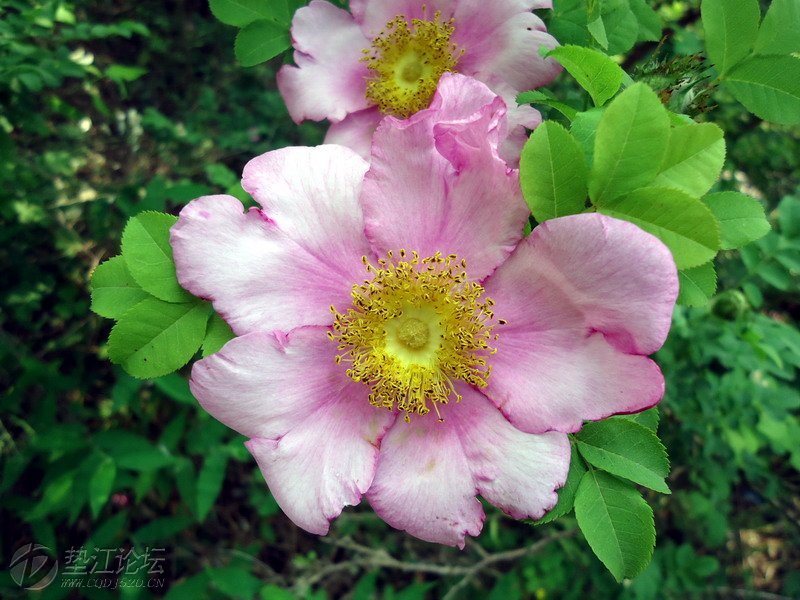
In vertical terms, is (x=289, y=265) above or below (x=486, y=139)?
below

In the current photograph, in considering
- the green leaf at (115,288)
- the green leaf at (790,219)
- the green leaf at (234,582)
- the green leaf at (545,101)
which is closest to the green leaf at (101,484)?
the green leaf at (234,582)

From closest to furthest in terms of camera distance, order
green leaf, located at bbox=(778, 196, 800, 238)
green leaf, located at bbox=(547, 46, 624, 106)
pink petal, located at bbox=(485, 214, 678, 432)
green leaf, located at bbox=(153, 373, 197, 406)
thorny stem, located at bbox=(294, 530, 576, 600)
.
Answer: pink petal, located at bbox=(485, 214, 678, 432)
green leaf, located at bbox=(547, 46, 624, 106)
green leaf, located at bbox=(778, 196, 800, 238)
green leaf, located at bbox=(153, 373, 197, 406)
thorny stem, located at bbox=(294, 530, 576, 600)

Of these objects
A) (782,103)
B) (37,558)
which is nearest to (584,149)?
(782,103)

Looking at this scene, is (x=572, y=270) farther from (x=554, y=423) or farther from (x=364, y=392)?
(x=364, y=392)

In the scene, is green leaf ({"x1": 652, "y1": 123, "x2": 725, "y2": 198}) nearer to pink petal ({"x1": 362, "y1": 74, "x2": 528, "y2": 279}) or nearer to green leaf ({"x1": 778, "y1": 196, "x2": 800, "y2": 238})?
pink petal ({"x1": 362, "y1": 74, "x2": 528, "y2": 279})
